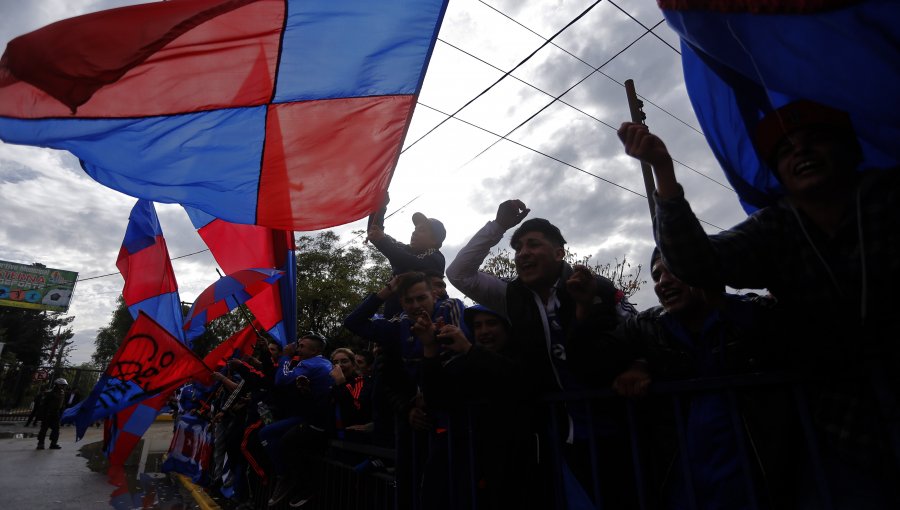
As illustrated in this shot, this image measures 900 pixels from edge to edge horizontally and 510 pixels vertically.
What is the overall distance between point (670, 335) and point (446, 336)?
3.34 ft

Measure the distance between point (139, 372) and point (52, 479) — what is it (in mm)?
6072

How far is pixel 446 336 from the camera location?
2.49 metres

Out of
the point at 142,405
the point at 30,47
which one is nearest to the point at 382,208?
the point at 30,47

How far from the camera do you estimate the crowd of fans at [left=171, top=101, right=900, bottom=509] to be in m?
1.37

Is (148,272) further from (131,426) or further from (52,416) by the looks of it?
(52,416)

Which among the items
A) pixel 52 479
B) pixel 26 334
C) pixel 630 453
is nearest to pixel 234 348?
pixel 52 479

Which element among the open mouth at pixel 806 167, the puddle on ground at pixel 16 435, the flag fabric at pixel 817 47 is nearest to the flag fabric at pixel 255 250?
the flag fabric at pixel 817 47

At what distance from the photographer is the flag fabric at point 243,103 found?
2998mm

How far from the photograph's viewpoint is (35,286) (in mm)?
33875

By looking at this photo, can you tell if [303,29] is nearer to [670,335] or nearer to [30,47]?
[30,47]

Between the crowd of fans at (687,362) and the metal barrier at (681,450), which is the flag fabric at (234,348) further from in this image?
the metal barrier at (681,450)

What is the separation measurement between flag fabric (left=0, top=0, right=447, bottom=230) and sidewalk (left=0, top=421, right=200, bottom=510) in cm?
568

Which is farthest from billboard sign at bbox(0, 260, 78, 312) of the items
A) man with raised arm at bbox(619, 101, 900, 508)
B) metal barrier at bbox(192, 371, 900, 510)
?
man with raised arm at bbox(619, 101, 900, 508)

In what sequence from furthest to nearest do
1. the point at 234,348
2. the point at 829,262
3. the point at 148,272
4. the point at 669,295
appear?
the point at 234,348 → the point at 148,272 → the point at 669,295 → the point at 829,262
